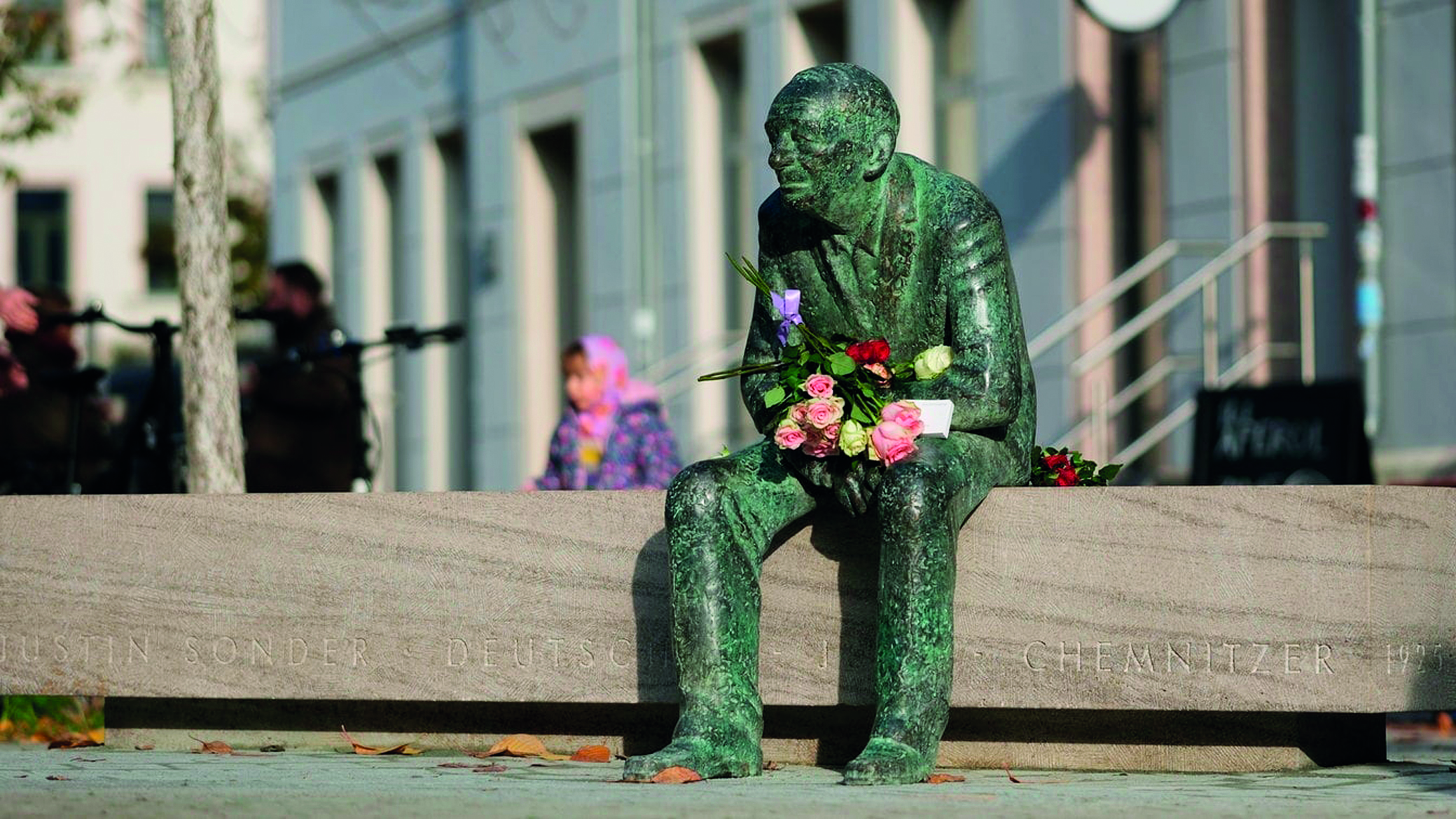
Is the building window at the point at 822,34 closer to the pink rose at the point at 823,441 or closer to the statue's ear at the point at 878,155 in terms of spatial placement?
the statue's ear at the point at 878,155

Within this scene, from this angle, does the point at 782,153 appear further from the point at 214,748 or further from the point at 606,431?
the point at 606,431

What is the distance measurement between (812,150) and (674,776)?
5.21 feet

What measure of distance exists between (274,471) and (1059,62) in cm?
583

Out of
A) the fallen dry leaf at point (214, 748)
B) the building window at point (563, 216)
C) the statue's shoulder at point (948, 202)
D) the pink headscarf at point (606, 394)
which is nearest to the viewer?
the statue's shoulder at point (948, 202)

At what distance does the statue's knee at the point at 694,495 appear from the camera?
6.82 meters

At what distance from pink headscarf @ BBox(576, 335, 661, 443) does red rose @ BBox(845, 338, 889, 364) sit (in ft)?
18.2

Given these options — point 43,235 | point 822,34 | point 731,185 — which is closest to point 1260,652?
point 822,34

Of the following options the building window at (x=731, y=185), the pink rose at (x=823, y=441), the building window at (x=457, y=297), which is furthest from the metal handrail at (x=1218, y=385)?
the building window at (x=457, y=297)

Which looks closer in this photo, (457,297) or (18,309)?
(18,309)

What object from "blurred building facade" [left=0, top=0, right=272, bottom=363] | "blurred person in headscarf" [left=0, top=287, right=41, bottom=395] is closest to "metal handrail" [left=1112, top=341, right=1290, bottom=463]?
"blurred person in headscarf" [left=0, top=287, right=41, bottom=395]

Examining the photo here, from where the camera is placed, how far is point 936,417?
6.88 meters

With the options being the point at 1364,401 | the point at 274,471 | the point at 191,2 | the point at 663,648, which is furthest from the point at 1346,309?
the point at 663,648

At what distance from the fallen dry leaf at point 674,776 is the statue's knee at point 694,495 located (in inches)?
25.5

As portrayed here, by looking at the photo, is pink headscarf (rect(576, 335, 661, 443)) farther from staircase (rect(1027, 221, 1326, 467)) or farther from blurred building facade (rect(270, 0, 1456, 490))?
blurred building facade (rect(270, 0, 1456, 490))
